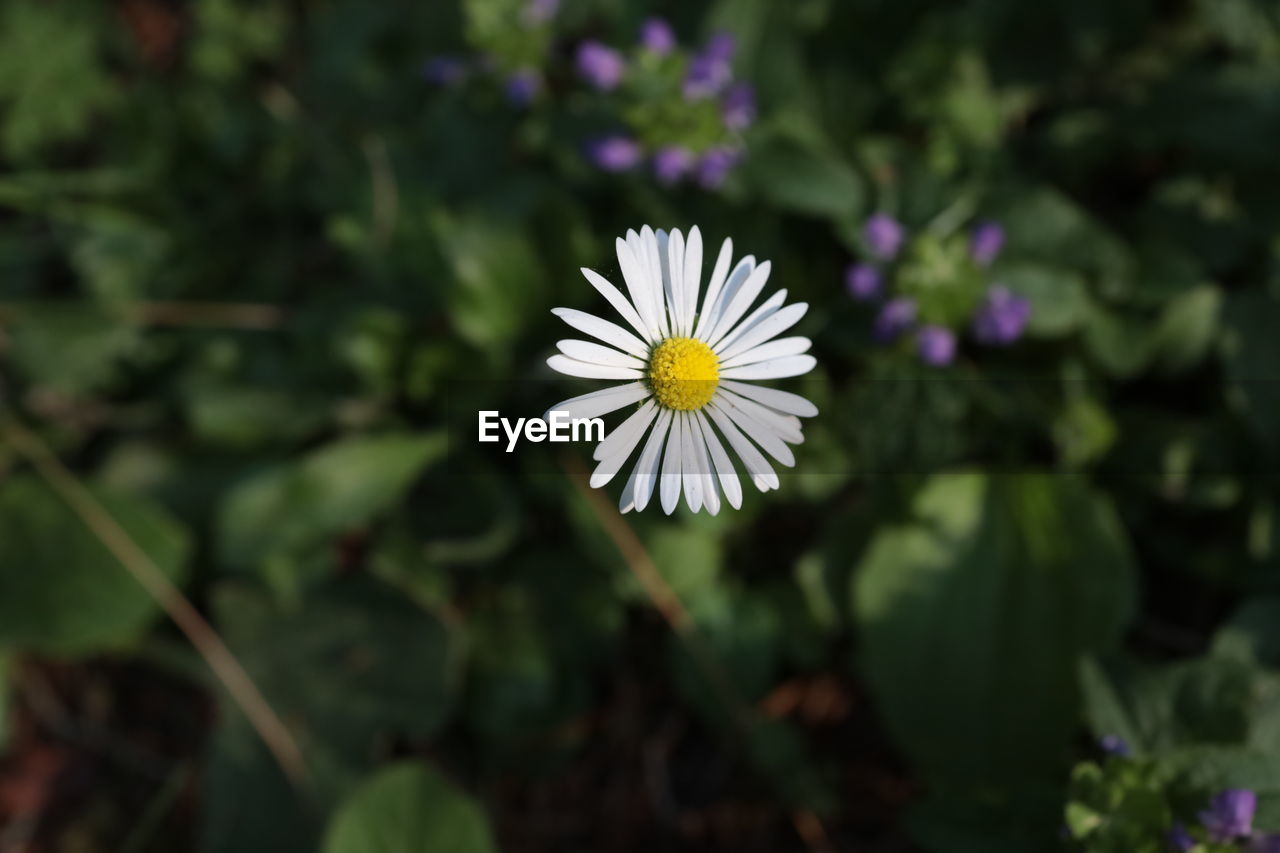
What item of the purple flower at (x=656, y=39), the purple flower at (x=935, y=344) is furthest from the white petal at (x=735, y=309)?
the purple flower at (x=656, y=39)

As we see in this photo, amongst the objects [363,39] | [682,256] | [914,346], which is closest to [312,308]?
[363,39]

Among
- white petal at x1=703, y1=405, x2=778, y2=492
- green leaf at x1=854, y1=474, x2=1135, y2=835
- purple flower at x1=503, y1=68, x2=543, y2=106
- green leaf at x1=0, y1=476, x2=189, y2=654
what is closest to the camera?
white petal at x1=703, y1=405, x2=778, y2=492

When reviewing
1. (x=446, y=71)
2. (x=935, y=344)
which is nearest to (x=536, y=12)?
(x=446, y=71)

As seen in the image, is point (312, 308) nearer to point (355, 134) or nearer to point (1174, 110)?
point (355, 134)

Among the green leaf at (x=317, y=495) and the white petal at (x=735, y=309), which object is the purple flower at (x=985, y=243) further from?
the white petal at (x=735, y=309)

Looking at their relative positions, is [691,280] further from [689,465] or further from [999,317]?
[999,317]

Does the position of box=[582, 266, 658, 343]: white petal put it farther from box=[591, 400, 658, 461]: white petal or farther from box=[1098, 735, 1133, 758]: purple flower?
box=[1098, 735, 1133, 758]: purple flower

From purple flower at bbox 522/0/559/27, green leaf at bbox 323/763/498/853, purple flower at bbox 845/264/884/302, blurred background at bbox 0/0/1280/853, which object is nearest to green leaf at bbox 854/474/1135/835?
blurred background at bbox 0/0/1280/853
